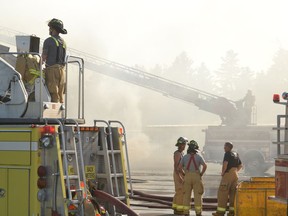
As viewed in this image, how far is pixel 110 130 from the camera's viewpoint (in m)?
9.48

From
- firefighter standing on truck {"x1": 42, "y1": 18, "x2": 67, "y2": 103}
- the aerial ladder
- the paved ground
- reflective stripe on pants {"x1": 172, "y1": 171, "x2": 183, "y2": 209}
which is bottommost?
Result: the paved ground

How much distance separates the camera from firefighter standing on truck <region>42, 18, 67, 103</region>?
9.41 m

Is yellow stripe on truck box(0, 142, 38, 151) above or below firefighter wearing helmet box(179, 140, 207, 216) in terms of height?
above

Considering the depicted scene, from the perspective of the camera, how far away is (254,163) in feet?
85.6

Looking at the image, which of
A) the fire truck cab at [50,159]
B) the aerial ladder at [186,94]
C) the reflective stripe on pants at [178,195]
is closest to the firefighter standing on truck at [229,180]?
the reflective stripe on pants at [178,195]

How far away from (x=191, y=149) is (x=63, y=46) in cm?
444

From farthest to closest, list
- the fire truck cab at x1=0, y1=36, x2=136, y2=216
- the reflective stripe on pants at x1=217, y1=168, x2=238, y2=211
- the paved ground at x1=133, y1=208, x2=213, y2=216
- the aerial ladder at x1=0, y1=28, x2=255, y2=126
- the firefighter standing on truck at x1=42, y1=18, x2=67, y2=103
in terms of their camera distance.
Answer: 1. the aerial ladder at x1=0, y1=28, x2=255, y2=126
2. the paved ground at x1=133, y1=208, x2=213, y2=216
3. the reflective stripe on pants at x1=217, y1=168, x2=238, y2=211
4. the firefighter standing on truck at x1=42, y1=18, x2=67, y2=103
5. the fire truck cab at x1=0, y1=36, x2=136, y2=216

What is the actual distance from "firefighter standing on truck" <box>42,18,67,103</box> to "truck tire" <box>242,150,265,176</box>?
17611mm

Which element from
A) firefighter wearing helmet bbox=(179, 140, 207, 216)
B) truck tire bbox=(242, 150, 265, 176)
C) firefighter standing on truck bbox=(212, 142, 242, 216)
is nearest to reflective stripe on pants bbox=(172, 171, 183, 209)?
firefighter wearing helmet bbox=(179, 140, 207, 216)

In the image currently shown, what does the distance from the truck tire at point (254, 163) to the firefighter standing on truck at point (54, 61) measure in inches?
693

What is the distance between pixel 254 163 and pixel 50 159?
1887cm

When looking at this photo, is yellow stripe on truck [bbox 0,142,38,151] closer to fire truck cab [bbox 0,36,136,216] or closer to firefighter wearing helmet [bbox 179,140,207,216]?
fire truck cab [bbox 0,36,136,216]

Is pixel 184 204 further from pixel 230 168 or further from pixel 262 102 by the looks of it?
pixel 262 102

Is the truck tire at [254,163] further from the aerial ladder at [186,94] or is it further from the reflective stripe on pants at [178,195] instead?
the reflective stripe on pants at [178,195]
